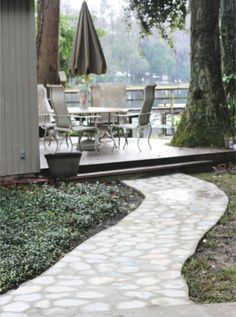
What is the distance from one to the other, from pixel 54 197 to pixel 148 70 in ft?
36.3

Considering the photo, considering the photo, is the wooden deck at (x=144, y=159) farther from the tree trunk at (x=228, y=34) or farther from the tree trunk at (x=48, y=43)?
the tree trunk at (x=48, y=43)

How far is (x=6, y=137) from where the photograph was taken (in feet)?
22.0

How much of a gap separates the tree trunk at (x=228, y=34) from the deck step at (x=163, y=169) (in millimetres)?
2816

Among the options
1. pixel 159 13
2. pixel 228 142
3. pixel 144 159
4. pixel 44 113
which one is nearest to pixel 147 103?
pixel 144 159

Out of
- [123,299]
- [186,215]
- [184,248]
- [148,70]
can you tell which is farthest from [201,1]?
[148,70]

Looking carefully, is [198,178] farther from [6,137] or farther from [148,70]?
[148,70]

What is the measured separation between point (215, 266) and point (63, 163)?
3210 mm

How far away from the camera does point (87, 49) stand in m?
9.09

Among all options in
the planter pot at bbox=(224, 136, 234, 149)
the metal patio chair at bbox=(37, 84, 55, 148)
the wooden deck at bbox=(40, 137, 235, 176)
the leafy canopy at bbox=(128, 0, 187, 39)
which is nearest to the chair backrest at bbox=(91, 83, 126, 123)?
the metal patio chair at bbox=(37, 84, 55, 148)

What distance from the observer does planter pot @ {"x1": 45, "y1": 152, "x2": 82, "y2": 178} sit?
266 inches

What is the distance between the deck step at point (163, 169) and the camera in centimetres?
709

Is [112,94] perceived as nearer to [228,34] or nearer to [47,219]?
[228,34]

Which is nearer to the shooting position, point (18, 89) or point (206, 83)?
point (18, 89)

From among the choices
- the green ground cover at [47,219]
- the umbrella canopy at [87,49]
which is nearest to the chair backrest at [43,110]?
the umbrella canopy at [87,49]
